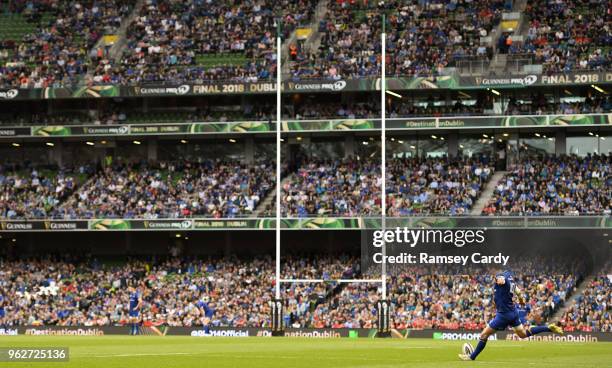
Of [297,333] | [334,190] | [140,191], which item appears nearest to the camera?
[297,333]

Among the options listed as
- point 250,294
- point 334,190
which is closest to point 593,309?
point 334,190

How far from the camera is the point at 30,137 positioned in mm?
56625

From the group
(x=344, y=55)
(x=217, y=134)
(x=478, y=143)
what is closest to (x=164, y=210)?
(x=217, y=134)

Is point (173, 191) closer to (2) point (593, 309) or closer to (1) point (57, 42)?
(1) point (57, 42)

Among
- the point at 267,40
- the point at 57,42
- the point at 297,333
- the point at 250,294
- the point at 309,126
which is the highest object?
the point at 57,42

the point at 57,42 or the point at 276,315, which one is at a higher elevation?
the point at 57,42

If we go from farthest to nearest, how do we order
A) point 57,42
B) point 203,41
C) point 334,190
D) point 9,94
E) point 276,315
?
point 57,42 → point 203,41 → point 9,94 → point 334,190 → point 276,315

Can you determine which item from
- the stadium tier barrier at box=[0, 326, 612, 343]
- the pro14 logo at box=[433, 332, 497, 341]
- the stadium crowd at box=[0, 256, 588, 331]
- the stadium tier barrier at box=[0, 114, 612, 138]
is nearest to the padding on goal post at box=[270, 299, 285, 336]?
the stadium tier barrier at box=[0, 326, 612, 343]

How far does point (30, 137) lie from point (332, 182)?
1503 cm

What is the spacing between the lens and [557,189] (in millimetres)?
49031

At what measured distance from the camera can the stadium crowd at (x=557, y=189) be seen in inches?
1870

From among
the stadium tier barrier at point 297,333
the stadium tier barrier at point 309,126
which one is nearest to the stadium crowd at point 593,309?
the stadium tier barrier at point 297,333

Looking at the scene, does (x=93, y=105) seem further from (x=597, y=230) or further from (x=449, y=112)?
(x=597, y=230)

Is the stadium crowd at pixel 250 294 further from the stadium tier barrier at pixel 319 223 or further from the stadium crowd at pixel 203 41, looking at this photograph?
the stadium crowd at pixel 203 41
